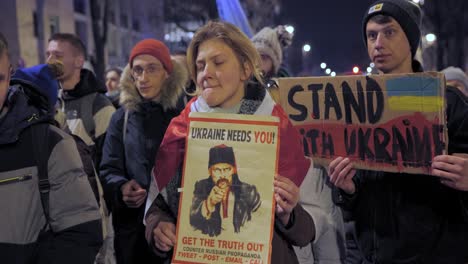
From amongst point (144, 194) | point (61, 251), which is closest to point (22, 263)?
point (61, 251)

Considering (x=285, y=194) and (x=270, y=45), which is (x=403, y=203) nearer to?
(x=285, y=194)

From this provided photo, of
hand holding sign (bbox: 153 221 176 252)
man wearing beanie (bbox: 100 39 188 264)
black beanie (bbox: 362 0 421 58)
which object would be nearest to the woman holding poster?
hand holding sign (bbox: 153 221 176 252)

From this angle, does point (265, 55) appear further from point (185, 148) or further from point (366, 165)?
point (185, 148)

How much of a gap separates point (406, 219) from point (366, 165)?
1.23 ft

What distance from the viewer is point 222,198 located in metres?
2.00

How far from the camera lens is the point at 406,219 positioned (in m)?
2.58

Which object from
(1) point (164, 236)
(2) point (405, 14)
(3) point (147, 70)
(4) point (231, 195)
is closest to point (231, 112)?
(4) point (231, 195)

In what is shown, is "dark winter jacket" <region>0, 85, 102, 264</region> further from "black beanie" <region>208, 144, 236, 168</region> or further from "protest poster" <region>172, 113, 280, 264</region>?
"black beanie" <region>208, 144, 236, 168</region>

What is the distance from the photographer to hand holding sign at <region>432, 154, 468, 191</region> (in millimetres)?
2244

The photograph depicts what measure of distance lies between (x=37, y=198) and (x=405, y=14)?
2141 millimetres

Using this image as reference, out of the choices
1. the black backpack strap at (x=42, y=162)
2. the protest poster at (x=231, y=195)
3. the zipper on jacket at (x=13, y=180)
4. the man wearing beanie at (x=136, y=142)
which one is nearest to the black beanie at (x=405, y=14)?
the protest poster at (x=231, y=195)

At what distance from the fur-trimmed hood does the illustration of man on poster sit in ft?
6.52

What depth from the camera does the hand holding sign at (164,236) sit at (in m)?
2.09

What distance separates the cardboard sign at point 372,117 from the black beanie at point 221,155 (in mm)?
706
